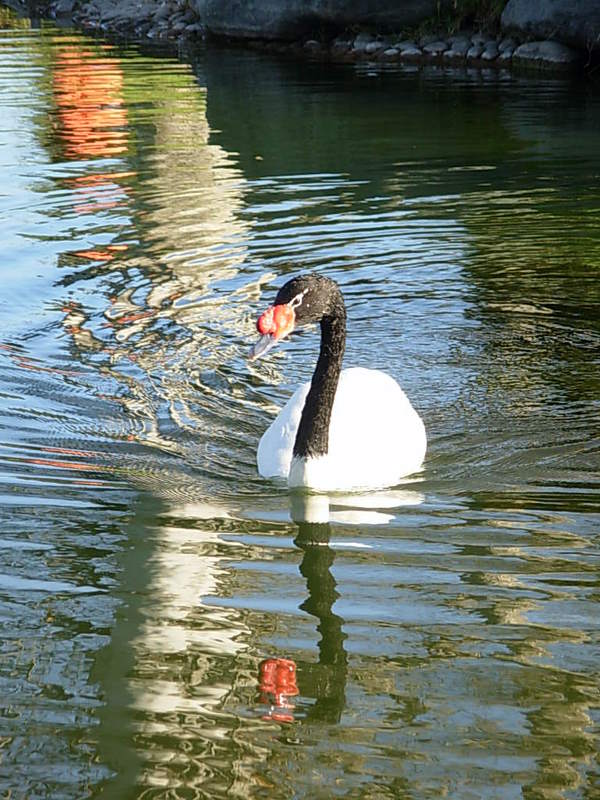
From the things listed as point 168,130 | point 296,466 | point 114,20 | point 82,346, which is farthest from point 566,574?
point 114,20

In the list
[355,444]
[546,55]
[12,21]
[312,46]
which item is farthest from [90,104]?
[12,21]

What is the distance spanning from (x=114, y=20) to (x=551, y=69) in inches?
659

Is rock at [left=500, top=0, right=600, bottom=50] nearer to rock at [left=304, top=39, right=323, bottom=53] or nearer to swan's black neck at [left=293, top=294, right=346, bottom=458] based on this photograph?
rock at [left=304, top=39, right=323, bottom=53]

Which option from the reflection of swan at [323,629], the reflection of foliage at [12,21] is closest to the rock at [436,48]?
the reflection of foliage at [12,21]

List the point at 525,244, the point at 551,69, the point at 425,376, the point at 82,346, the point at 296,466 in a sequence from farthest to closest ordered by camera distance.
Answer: the point at 551,69 → the point at 525,244 → the point at 82,346 → the point at 425,376 → the point at 296,466

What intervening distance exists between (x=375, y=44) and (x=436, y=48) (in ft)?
5.05

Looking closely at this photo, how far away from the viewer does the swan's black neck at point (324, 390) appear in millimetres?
6754

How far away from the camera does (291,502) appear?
671 centimetres

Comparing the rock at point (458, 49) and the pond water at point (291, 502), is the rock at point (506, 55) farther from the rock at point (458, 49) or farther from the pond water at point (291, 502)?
the pond water at point (291, 502)

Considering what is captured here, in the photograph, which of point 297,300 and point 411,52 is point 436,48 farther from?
point 297,300

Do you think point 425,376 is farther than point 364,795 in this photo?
Yes

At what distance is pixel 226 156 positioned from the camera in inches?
666

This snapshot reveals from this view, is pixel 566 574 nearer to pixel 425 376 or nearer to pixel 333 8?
pixel 425 376

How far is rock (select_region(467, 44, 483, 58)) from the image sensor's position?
25.1 metres
